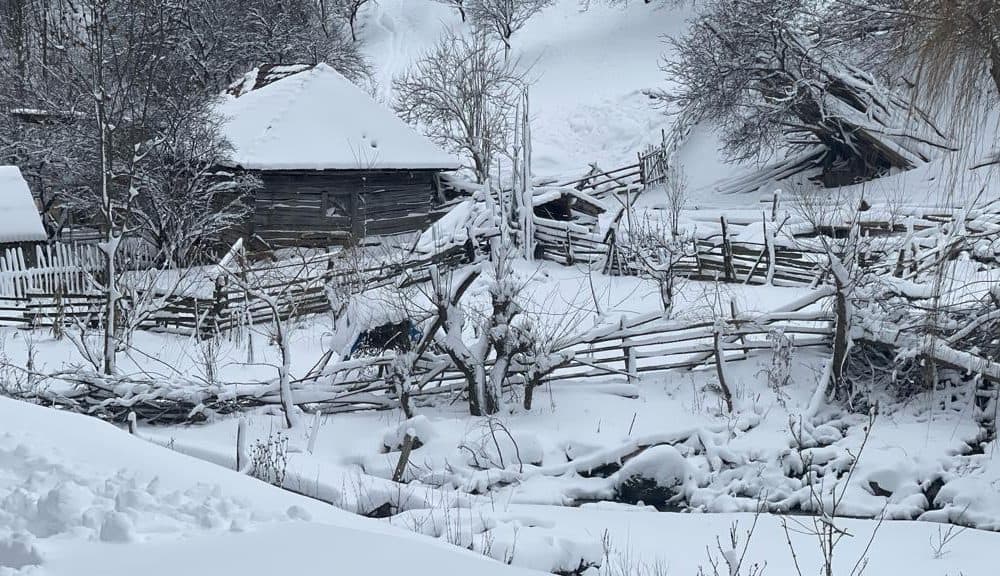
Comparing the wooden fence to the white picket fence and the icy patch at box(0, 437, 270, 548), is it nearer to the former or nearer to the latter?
the icy patch at box(0, 437, 270, 548)

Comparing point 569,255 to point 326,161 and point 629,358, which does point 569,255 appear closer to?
point 326,161

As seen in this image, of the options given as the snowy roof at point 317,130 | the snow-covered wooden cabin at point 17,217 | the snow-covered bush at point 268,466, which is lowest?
the snow-covered bush at point 268,466

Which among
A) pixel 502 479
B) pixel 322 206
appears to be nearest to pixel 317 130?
pixel 322 206

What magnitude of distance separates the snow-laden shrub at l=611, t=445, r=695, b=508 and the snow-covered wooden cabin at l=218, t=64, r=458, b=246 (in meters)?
13.1

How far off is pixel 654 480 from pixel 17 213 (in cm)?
1604

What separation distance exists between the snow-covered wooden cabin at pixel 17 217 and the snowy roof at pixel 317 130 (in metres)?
4.35

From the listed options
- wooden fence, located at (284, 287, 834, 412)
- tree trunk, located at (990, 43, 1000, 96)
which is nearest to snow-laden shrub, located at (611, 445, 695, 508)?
wooden fence, located at (284, 287, 834, 412)

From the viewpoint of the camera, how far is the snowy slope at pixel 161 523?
3.73 metres

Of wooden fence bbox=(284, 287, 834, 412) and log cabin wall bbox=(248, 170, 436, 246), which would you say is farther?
log cabin wall bbox=(248, 170, 436, 246)

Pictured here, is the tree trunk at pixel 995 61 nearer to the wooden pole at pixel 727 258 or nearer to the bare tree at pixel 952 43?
the bare tree at pixel 952 43

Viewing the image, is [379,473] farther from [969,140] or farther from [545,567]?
[969,140]

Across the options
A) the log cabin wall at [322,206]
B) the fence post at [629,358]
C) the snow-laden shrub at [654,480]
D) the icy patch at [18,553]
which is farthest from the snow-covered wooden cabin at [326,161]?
the icy patch at [18,553]

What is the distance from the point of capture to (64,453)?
516 cm

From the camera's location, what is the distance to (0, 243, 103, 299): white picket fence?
58.4 ft
